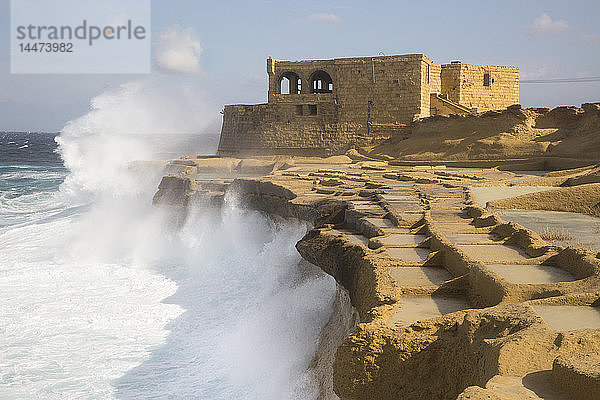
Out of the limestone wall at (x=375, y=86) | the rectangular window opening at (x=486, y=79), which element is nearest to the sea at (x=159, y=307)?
the limestone wall at (x=375, y=86)

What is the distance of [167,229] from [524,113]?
11.4 meters

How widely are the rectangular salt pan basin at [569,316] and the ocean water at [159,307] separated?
278 centimetres

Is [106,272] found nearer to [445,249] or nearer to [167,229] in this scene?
[167,229]

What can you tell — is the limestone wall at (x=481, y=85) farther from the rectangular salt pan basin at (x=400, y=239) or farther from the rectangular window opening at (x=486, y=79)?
the rectangular salt pan basin at (x=400, y=239)

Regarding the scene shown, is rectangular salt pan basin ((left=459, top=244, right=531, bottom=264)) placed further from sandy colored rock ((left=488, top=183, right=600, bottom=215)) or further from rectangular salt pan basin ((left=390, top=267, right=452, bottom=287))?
sandy colored rock ((left=488, top=183, right=600, bottom=215))

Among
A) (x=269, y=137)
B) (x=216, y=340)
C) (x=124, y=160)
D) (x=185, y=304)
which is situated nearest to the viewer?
(x=216, y=340)

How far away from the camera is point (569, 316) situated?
3615 mm

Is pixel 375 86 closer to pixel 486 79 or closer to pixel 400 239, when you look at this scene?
pixel 486 79

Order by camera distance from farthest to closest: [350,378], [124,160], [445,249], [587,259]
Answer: [124,160] < [445,249] < [587,259] < [350,378]

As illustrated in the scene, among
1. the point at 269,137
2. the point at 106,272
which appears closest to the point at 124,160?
the point at 269,137

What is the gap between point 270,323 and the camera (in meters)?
8.32

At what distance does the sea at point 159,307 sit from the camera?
22.6 feet

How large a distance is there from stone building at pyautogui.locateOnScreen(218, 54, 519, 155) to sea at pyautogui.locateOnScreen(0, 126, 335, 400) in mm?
7020

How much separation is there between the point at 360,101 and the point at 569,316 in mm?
19958
